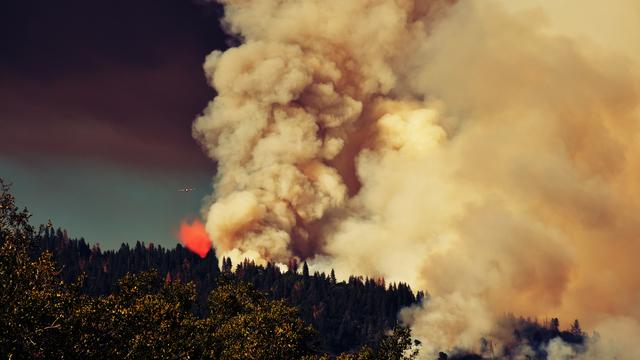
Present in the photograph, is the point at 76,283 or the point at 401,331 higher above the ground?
the point at 401,331

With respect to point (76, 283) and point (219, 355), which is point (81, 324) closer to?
point (76, 283)

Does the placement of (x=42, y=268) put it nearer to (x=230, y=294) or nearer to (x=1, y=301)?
(x=1, y=301)

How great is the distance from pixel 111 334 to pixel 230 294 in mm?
58580

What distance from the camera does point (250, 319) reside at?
333 ft

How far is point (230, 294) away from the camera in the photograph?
4884 inches

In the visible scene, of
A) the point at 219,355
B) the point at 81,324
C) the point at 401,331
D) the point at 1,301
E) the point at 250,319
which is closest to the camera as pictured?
the point at 1,301

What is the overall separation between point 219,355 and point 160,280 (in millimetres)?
37537

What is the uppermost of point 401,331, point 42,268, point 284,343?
point 401,331

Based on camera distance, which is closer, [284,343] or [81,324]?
[81,324]

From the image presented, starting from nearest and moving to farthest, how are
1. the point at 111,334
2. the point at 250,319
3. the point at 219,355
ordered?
the point at 111,334 < the point at 219,355 < the point at 250,319

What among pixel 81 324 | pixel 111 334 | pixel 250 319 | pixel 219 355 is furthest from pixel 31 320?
pixel 250 319

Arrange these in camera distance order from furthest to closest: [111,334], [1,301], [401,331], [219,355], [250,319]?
[401,331], [250,319], [219,355], [111,334], [1,301]

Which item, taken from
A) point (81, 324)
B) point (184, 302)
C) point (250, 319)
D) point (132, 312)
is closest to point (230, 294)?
point (184, 302)

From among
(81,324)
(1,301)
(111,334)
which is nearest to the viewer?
(1,301)
